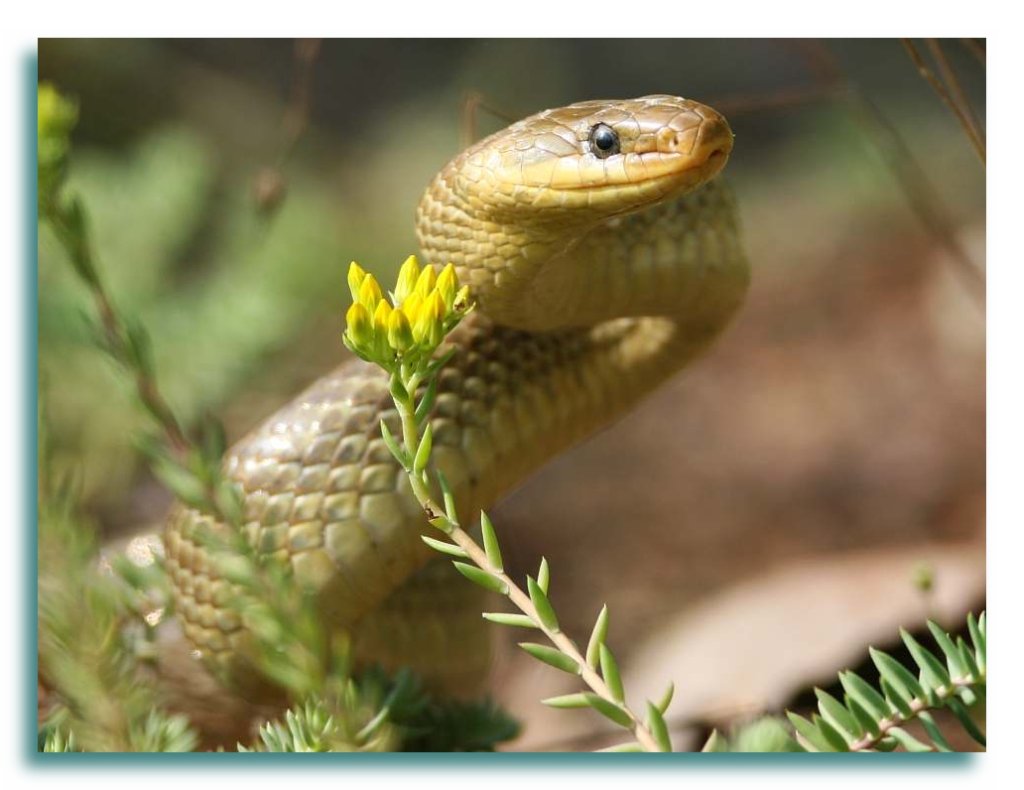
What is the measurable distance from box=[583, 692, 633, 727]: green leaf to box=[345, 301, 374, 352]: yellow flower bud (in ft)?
1.07

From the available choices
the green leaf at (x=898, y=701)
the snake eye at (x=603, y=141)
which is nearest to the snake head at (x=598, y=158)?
the snake eye at (x=603, y=141)

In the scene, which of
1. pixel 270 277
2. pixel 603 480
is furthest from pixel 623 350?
pixel 603 480

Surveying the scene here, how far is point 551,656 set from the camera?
90cm

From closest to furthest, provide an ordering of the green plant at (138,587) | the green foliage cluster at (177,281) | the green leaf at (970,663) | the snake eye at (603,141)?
the green plant at (138,587) < the green leaf at (970,663) < the snake eye at (603,141) < the green foliage cluster at (177,281)

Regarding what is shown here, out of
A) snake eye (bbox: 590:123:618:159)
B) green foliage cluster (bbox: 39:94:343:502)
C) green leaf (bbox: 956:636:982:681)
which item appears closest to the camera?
green leaf (bbox: 956:636:982:681)

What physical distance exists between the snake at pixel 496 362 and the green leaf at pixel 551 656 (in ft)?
1.49

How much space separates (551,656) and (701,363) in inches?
81.6

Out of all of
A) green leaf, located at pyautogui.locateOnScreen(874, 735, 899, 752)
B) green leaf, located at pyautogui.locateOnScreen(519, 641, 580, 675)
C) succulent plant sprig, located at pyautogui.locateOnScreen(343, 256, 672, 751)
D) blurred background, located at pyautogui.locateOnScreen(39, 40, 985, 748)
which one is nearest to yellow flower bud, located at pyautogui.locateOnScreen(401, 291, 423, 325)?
succulent plant sprig, located at pyautogui.locateOnScreen(343, 256, 672, 751)

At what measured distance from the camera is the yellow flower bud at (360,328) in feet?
2.90

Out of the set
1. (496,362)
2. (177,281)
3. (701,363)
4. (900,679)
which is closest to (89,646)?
(496,362)

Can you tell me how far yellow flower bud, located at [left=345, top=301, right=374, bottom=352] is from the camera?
0.89 meters

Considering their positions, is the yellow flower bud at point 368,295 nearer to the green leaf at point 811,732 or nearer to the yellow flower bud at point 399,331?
the yellow flower bud at point 399,331

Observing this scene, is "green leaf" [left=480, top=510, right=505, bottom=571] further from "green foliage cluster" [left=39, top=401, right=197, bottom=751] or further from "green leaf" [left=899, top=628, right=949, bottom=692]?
"green leaf" [left=899, top=628, right=949, bottom=692]
